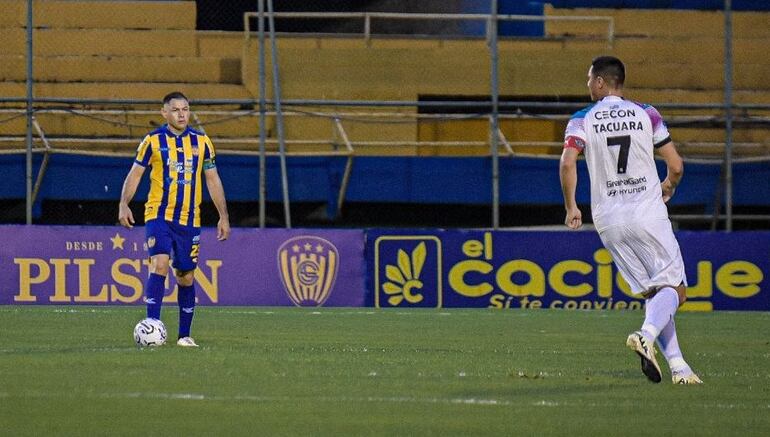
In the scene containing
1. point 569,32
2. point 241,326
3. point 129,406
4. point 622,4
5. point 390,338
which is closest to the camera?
point 129,406

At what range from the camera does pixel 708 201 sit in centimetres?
2205

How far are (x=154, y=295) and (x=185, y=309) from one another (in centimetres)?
24

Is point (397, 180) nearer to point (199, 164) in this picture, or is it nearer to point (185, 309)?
point (199, 164)

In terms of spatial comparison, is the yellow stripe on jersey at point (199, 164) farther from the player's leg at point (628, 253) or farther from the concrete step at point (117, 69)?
the concrete step at point (117, 69)

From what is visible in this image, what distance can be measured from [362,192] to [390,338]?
31.4 feet

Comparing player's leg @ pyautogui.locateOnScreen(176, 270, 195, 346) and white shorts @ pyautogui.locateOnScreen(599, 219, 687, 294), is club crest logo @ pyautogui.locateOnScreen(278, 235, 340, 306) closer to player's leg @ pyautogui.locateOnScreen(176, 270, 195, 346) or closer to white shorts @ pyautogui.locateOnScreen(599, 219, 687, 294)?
player's leg @ pyautogui.locateOnScreen(176, 270, 195, 346)

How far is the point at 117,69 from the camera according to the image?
74.9 feet

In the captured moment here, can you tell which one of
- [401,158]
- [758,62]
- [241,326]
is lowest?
[241,326]

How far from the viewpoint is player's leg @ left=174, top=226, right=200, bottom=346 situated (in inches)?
424

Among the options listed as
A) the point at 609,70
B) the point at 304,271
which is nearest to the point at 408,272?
the point at 304,271

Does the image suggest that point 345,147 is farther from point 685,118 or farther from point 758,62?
point 758,62

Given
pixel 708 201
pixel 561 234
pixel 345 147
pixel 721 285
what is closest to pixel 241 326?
pixel 561 234

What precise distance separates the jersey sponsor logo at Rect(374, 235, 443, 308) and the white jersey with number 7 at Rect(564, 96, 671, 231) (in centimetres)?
979

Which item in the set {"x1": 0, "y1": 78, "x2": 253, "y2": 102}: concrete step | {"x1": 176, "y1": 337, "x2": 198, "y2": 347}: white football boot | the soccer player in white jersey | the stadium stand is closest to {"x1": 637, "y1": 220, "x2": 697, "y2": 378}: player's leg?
the soccer player in white jersey
